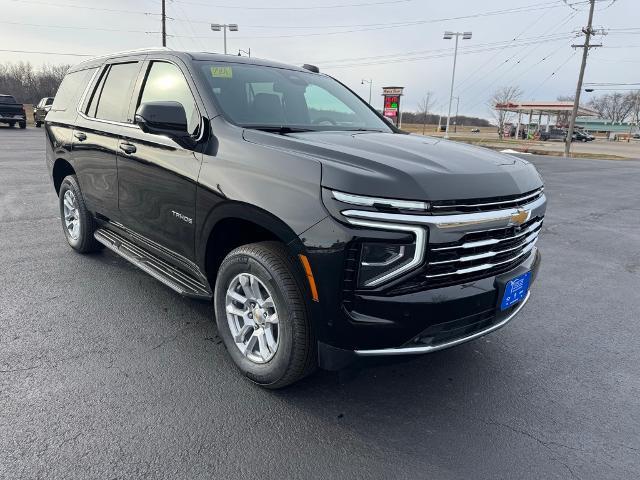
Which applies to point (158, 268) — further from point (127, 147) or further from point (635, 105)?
point (635, 105)

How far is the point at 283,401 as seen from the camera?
2.72 m

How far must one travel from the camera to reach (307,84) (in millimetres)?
4051

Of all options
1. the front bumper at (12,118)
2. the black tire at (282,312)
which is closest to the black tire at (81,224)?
the black tire at (282,312)

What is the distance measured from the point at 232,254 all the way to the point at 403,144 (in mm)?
1249

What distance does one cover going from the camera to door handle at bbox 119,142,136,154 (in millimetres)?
3649

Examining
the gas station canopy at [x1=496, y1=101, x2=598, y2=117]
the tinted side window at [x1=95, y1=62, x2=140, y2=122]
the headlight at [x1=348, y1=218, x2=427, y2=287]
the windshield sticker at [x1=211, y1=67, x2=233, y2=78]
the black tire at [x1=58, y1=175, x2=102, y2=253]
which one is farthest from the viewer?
the gas station canopy at [x1=496, y1=101, x2=598, y2=117]

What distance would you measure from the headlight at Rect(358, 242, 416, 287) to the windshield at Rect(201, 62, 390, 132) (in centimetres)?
126

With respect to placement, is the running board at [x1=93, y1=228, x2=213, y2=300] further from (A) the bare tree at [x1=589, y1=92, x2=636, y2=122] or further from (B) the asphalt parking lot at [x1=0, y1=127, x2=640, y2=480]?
(A) the bare tree at [x1=589, y1=92, x2=636, y2=122]

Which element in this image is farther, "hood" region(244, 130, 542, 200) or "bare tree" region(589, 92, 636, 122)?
"bare tree" region(589, 92, 636, 122)

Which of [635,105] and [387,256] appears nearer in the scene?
[387,256]

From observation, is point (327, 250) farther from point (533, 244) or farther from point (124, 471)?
point (533, 244)

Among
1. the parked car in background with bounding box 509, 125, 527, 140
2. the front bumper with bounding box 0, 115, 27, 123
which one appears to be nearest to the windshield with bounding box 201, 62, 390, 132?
the front bumper with bounding box 0, 115, 27, 123

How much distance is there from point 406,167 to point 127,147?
2372mm

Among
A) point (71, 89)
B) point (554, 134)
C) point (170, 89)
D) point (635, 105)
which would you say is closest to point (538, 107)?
point (554, 134)
